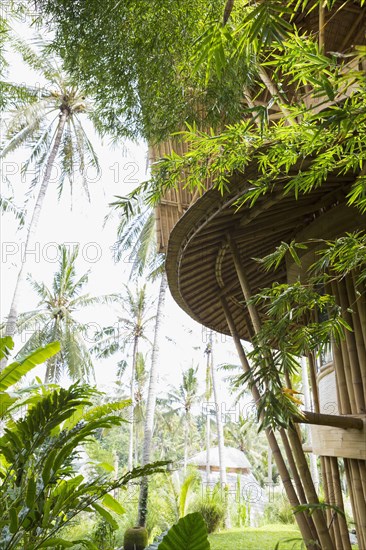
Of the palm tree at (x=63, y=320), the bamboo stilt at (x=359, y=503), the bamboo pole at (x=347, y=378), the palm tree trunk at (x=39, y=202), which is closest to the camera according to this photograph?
the bamboo stilt at (x=359, y=503)

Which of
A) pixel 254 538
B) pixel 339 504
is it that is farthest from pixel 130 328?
pixel 339 504

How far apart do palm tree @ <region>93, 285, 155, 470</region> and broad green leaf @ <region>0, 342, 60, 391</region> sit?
14152mm

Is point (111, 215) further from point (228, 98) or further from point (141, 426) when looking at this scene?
point (141, 426)

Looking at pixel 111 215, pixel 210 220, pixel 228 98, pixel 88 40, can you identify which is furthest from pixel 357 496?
pixel 111 215

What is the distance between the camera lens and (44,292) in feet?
52.9

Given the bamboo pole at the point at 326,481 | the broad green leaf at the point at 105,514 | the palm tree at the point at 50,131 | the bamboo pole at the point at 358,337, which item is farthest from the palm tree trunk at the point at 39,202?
the bamboo pole at the point at 358,337

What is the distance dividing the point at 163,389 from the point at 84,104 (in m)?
16.9

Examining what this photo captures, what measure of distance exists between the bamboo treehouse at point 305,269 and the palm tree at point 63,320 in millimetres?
9663

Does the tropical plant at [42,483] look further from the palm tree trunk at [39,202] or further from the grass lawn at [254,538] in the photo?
the palm tree trunk at [39,202]

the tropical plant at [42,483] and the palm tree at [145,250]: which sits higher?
the palm tree at [145,250]

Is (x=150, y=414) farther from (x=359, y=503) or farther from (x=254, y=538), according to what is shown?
(x=359, y=503)

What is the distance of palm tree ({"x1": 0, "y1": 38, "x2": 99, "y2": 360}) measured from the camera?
39.4ft

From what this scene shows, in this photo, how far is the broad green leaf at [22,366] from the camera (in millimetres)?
4090

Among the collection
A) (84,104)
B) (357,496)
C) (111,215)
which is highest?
(84,104)
